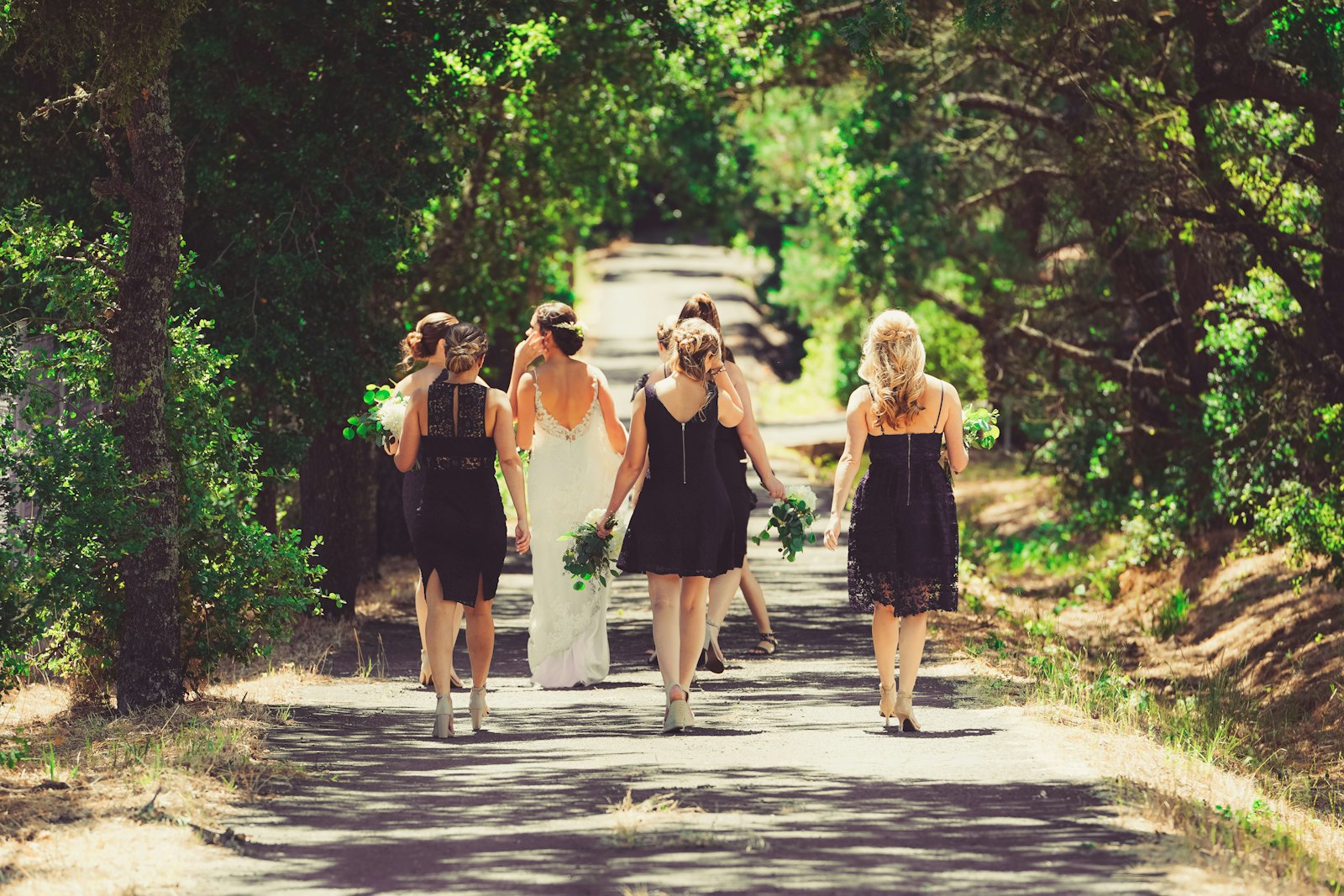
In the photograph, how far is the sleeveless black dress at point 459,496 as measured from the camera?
8867 millimetres

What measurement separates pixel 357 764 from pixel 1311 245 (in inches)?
378

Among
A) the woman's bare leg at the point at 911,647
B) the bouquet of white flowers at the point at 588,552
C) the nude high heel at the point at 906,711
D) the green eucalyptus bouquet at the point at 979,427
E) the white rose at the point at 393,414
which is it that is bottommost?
the nude high heel at the point at 906,711

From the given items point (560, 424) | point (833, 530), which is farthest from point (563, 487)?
point (833, 530)

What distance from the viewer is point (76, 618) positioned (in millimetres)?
9547

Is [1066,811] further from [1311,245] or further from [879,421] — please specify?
[1311,245]

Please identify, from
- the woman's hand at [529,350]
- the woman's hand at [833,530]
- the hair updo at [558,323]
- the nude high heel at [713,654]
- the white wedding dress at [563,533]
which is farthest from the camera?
the nude high heel at [713,654]

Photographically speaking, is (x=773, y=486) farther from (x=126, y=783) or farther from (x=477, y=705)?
(x=126, y=783)

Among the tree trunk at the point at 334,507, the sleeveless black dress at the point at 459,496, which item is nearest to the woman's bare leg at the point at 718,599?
the sleeveless black dress at the point at 459,496

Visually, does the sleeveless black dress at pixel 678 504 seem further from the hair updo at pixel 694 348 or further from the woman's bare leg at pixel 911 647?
the woman's bare leg at pixel 911 647

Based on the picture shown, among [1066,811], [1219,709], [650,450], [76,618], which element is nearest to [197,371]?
[76,618]

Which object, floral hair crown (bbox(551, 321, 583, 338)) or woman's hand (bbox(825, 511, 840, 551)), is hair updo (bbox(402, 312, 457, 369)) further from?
woman's hand (bbox(825, 511, 840, 551))

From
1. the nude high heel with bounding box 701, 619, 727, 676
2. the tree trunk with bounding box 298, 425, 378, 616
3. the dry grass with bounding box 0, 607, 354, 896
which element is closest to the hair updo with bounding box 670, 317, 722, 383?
the nude high heel with bounding box 701, 619, 727, 676

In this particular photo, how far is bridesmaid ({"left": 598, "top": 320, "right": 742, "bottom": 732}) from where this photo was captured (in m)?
8.95

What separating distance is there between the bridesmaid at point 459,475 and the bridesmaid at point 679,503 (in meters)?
0.63
